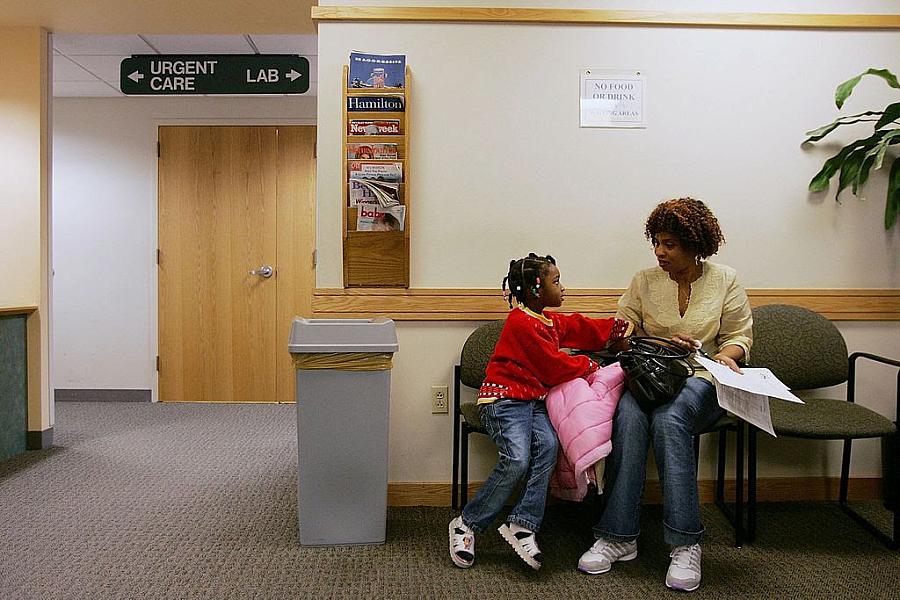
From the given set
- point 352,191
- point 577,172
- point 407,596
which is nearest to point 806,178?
point 577,172

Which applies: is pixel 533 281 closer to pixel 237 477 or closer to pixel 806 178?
pixel 806 178

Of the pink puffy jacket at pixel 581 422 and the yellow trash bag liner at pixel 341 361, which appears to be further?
the yellow trash bag liner at pixel 341 361

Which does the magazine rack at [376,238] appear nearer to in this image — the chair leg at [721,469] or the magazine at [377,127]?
the magazine at [377,127]

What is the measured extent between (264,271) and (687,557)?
4184mm

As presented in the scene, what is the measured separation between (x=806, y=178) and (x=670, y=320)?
105 centimetres

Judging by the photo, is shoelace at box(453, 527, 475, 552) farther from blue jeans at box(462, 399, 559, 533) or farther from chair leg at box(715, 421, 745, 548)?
chair leg at box(715, 421, 745, 548)

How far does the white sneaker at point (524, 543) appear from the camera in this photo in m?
2.37

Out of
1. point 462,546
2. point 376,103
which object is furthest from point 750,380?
point 376,103

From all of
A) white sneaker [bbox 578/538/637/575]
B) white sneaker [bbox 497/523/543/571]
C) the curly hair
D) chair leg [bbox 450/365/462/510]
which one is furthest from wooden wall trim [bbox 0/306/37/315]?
the curly hair

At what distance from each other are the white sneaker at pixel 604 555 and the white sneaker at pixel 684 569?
0.58 feet

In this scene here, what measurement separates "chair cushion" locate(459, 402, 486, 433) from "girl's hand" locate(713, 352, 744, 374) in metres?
0.87

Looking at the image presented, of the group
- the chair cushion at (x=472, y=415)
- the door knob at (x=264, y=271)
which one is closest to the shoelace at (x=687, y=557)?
the chair cushion at (x=472, y=415)

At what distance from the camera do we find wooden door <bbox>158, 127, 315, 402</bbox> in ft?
18.6

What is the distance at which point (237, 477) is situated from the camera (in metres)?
3.54
